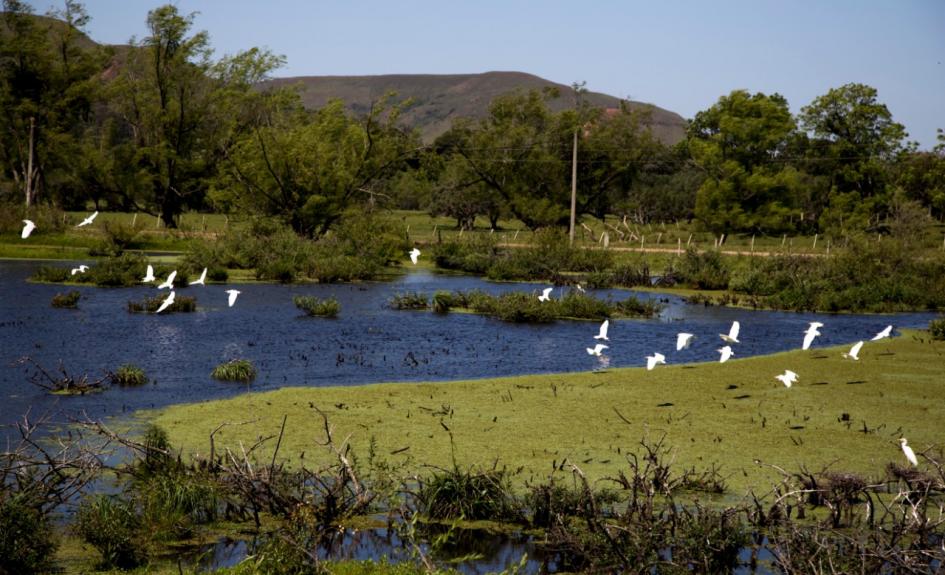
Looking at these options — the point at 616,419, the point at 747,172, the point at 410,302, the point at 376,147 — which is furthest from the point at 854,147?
the point at 616,419

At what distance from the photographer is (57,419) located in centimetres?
1349

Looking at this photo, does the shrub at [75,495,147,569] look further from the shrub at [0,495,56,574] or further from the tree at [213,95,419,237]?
the tree at [213,95,419,237]

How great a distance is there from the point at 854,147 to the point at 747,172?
6523mm

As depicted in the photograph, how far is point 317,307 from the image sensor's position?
25.7 m

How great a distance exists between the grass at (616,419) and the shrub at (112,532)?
207cm

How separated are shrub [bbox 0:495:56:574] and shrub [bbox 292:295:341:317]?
17321mm

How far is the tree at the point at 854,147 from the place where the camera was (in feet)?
192

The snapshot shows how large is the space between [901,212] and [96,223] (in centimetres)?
3506

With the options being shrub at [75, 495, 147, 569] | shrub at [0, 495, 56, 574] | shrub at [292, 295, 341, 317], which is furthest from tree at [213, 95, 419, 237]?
shrub at [0, 495, 56, 574]

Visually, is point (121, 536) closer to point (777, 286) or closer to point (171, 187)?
point (777, 286)

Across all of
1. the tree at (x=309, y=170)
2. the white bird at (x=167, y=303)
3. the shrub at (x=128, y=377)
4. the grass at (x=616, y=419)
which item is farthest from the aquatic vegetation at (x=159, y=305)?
the tree at (x=309, y=170)

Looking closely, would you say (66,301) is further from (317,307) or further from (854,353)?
(854,353)

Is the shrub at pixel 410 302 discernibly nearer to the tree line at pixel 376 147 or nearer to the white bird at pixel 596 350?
the white bird at pixel 596 350

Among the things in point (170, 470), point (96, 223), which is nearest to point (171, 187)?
point (96, 223)
